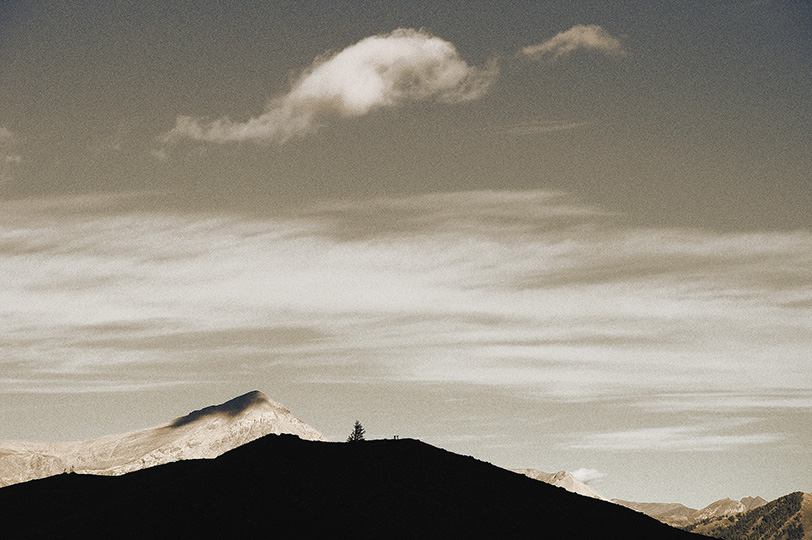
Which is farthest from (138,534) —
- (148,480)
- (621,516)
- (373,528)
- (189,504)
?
(621,516)

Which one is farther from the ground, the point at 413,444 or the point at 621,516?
the point at 413,444

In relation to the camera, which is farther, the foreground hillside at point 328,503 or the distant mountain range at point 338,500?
the distant mountain range at point 338,500

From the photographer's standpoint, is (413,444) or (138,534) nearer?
(138,534)

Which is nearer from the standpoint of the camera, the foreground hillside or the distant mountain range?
the foreground hillside

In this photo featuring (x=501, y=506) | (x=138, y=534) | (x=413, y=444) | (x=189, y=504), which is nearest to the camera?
(x=138, y=534)

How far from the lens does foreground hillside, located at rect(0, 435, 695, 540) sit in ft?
169

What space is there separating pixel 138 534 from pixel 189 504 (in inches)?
173

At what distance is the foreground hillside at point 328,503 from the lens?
5147 centimetres

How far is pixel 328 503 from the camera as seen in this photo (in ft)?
178

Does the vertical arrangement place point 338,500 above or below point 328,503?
above

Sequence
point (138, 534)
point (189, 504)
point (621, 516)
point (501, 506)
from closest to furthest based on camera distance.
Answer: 1. point (138, 534)
2. point (189, 504)
3. point (501, 506)
4. point (621, 516)

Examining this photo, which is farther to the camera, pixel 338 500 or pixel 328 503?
pixel 338 500

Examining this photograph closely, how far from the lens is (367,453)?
63.8 metres

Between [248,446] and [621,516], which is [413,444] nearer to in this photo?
[248,446]
